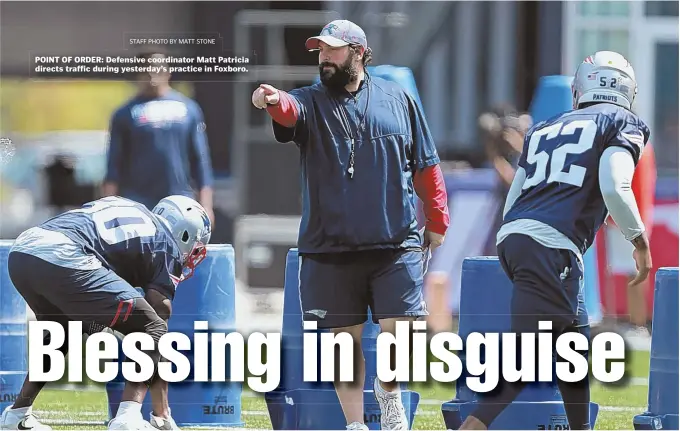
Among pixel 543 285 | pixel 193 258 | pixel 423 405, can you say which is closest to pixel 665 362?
pixel 543 285

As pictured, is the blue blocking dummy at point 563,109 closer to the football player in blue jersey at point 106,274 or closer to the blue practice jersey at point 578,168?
the blue practice jersey at point 578,168

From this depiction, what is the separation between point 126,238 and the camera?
22.9ft

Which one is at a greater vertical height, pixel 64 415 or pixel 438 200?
pixel 438 200

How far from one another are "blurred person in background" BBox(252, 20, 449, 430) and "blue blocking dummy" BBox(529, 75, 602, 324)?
48 cm

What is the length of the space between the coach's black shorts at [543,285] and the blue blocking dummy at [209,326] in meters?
1.15

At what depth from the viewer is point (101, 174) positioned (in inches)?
281

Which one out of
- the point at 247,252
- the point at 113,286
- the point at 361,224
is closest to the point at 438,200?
the point at 361,224

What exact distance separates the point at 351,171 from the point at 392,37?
61cm

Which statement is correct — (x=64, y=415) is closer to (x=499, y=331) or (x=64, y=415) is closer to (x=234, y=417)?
(x=234, y=417)

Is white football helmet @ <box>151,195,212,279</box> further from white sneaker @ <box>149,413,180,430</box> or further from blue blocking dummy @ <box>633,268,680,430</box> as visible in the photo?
blue blocking dummy @ <box>633,268,680,430</box>

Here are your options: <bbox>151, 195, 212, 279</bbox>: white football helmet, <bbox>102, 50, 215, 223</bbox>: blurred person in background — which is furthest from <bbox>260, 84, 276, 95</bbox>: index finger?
<bbox>151, 195, 212, 279</bbox>: white football helmet

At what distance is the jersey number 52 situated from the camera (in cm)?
692

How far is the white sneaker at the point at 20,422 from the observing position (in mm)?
7031

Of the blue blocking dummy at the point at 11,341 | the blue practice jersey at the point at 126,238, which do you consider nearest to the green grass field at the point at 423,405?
the blue blocking dummy at the point at 11,341
